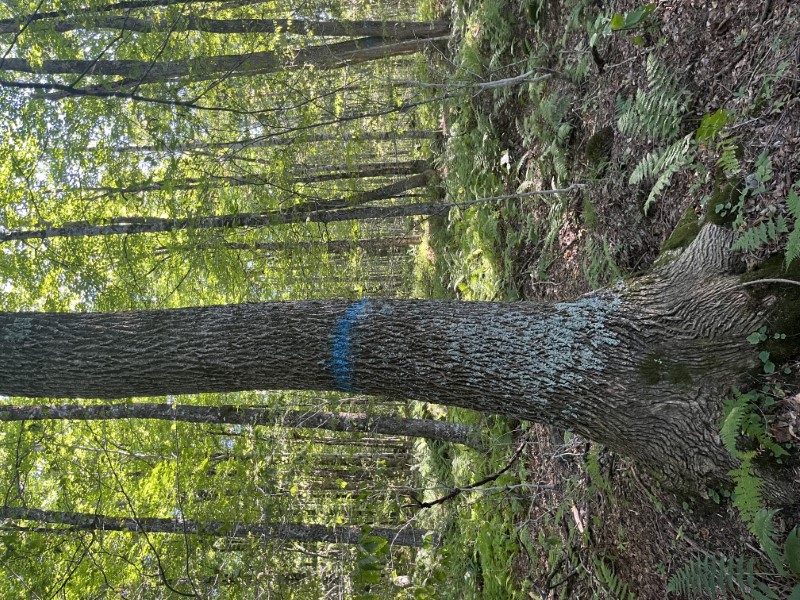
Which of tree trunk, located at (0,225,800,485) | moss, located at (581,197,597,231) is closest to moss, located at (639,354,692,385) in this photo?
tree trunk, located at (0,225,800,485)

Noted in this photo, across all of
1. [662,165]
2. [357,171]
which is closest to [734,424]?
[662,165]

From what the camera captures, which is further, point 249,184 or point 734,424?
point 249,184

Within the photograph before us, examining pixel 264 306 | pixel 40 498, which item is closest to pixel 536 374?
pixel 264 306

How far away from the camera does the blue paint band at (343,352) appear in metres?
3.14

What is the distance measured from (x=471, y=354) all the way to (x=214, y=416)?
12.9 feet

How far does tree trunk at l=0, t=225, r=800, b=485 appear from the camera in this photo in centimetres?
285

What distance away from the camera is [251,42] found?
255 inches

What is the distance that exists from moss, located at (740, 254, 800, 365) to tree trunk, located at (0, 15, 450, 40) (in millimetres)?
5301

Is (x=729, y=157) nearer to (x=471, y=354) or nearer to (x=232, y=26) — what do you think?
(x=471, y=354)

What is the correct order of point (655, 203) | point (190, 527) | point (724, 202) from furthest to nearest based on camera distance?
point (190, 527), point (655, 203), point (724, 202)

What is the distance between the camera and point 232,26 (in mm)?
6566

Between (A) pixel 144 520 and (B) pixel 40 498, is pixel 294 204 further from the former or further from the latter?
(B) pixel 40 498

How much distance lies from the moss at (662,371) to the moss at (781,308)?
14.1 inches

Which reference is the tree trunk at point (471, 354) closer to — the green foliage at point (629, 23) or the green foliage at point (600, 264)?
the green foliage at point (600, 264)
